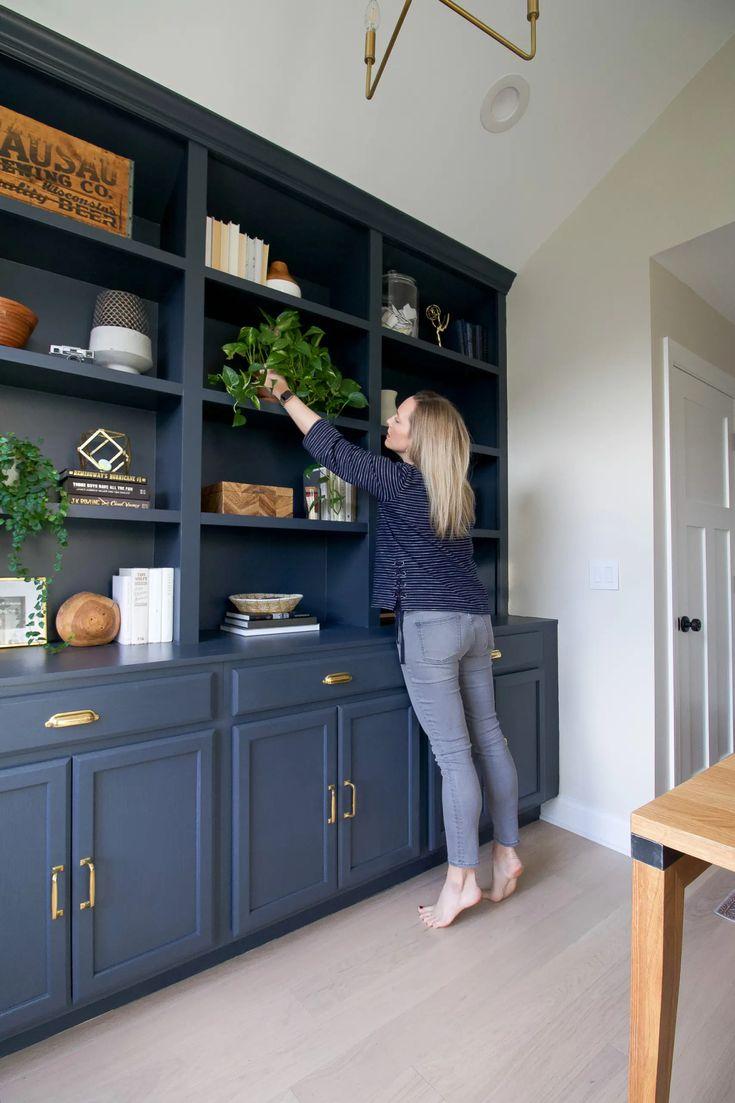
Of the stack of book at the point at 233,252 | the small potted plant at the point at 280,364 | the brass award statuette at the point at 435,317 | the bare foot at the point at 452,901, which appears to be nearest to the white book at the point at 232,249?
the stack of book at the point at 233,252

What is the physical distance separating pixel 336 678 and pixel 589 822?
4.59ft

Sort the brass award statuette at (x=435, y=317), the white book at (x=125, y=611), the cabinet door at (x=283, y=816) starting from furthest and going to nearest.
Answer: the brass award statuette at (x=435, y=317), the white book at (x=125, y=611), the cabinet door at (x=283, y=816)

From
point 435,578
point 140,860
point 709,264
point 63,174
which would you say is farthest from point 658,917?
point 709,264

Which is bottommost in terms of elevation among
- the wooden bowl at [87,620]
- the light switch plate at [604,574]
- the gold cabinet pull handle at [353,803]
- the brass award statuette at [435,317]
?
the gold cabinet pull handle at [353,803]

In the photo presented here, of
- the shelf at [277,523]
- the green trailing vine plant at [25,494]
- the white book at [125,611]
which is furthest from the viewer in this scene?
the shelf at [277,523]

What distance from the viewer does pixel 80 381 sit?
170 centimetres

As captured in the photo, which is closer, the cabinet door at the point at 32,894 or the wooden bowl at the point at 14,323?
the cabinet door at the point at 32,894

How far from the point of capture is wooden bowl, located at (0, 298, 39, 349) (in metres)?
1.54

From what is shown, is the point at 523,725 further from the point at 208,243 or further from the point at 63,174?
the point at 63,174

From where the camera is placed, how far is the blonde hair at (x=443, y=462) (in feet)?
5.78

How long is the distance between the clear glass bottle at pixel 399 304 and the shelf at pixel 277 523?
855 millimetres

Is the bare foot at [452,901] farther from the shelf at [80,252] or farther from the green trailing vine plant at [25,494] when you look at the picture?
the shelf at [80,252]

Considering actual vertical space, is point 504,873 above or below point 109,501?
below

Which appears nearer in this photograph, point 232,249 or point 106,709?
point 106,709
